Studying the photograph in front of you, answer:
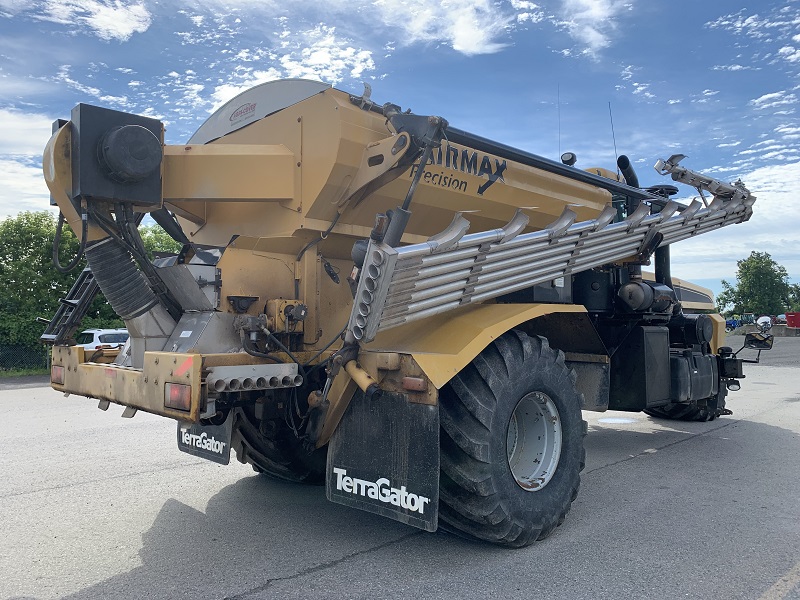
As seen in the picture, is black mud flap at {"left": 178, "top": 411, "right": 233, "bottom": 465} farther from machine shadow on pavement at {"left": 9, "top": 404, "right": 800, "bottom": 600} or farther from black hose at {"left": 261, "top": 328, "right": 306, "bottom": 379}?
black hose at {"left": 261, "top": 328, "right": 306, "bottom": 379}

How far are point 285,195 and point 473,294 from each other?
1427mm

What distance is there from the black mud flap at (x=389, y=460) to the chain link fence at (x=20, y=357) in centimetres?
1953

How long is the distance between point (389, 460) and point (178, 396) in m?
1.28

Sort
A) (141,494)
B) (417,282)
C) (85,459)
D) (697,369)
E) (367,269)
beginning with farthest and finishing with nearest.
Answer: (697,369) < (85,459) < (141,494) < (417,282) < (367,269)

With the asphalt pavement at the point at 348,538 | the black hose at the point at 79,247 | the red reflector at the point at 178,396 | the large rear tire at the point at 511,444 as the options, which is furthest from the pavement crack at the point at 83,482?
the large rear tire at the point at 511,444

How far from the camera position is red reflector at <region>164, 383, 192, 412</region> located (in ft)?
11.5

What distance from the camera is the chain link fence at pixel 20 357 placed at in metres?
20.5

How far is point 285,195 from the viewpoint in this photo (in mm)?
4316

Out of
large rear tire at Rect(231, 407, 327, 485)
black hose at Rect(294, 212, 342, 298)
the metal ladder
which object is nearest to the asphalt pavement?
large rear tire at Rect(231, 407, 327, 485)

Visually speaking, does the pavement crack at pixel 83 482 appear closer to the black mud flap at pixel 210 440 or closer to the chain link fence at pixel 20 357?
the black mud flap at pixel 210 440

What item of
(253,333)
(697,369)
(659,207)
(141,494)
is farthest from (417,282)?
(697,369)

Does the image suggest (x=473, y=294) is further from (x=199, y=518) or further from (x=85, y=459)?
(x=85, y=459)

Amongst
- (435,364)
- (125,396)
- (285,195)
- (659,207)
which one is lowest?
(125,396)

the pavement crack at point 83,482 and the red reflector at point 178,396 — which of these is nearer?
the red reflector at point 178,396
